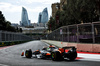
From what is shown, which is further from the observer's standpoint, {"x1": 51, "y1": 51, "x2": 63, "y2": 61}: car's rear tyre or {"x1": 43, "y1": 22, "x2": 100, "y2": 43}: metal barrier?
{"x1": 43, "y1": 22, "x2": 100, "y2": 43}: metal barrier

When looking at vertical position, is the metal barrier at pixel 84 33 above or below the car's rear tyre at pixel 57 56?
above

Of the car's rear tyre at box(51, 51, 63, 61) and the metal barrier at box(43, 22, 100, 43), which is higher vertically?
the metal barrier at box(43, 22, 100, 43)

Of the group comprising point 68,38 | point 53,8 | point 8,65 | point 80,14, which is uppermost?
point 53,8

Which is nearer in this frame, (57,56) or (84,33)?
(57,56)

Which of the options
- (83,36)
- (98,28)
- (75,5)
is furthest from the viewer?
(75,5)

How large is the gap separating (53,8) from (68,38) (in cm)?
13997

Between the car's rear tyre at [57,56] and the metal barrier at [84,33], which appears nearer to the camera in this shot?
the car's rear tyre at [57,56]

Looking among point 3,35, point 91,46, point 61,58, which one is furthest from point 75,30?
point 3,35

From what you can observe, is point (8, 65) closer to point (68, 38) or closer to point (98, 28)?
point (98, 28)

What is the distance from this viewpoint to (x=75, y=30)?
18250mm

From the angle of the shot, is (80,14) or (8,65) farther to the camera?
(80,14)

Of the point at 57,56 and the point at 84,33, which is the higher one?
the point at 84,33

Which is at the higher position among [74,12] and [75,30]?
[74,12]

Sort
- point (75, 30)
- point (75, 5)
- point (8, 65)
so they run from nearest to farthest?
point (8, 65) → point (75, 30) → point (75, 5)
